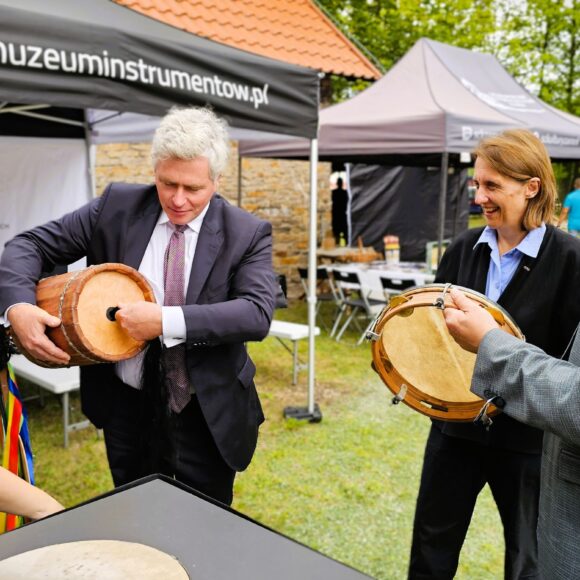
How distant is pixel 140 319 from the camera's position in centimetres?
175

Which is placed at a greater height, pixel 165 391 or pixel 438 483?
pixel 165 391

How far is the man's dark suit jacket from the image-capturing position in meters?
1.99

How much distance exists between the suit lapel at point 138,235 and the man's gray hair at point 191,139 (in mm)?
200

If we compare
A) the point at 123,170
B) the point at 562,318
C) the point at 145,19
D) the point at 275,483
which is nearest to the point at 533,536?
the point at 562,318

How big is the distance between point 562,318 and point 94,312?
4.70ft

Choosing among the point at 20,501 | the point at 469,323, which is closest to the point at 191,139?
the point at 469,323

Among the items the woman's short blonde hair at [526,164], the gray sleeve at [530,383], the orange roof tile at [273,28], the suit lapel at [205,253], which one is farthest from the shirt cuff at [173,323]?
the orange roof tile at [273,28]

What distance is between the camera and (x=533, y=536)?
82.6 inches

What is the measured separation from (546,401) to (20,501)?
120cm

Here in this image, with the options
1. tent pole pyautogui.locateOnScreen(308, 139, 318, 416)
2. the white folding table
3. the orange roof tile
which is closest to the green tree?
the orange roof tile

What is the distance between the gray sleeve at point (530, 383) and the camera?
4.00 ft

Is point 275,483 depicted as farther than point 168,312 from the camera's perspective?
Yes

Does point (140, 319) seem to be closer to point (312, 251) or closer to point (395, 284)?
point (312, 251)

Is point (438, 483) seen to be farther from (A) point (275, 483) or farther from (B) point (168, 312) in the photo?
(A) point (275, 483)
